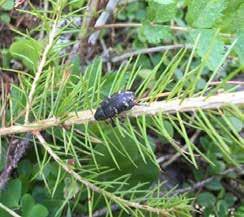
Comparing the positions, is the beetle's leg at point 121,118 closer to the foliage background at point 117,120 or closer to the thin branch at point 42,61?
the foliage background at point 117,120

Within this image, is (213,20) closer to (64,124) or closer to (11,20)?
(64,124)

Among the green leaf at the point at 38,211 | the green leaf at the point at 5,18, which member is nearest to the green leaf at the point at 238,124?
the green leaf at the point at 38,211

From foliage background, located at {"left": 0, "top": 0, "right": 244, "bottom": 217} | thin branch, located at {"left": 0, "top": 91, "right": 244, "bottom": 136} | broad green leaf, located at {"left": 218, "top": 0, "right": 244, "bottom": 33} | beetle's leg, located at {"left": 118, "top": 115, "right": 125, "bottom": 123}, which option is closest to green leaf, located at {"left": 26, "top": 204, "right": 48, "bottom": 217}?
foliage background, located at {"left": 0, "top": 0, "right": 244, "bottom": 217}

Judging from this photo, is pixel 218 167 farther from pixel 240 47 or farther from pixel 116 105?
pixel 116 105

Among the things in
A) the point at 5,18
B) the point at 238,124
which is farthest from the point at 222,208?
the point at 5,18

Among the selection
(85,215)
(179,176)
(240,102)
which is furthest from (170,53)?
(240,102)
